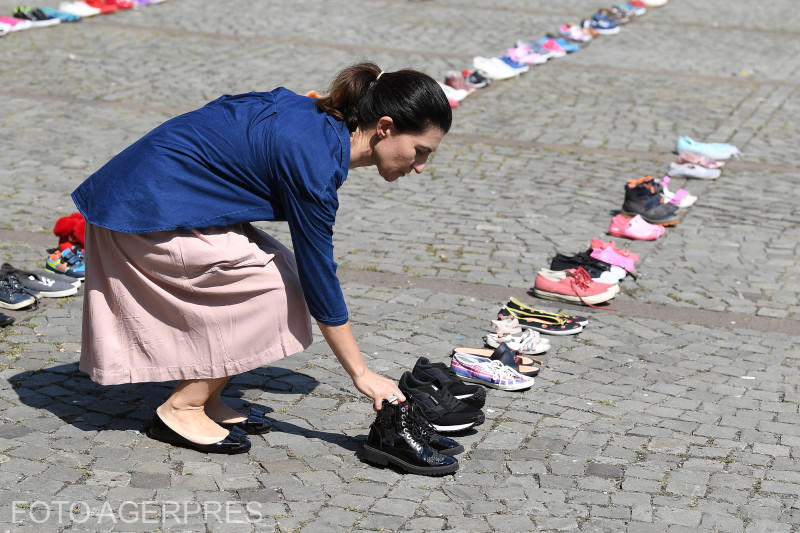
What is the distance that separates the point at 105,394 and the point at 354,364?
1398mm

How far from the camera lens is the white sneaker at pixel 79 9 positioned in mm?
14315

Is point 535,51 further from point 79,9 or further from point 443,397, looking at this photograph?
point 443,397

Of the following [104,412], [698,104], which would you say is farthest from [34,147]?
[698,104]

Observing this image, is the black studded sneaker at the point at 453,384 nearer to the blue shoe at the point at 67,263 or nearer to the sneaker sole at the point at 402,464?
the sneaker sole at the point at 402,464

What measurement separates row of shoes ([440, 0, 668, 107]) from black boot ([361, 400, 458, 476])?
19.8ft

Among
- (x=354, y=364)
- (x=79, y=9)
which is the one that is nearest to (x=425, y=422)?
(x=354, y=364)

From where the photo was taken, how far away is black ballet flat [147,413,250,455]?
4.17m

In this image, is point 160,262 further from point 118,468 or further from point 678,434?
point 678,434

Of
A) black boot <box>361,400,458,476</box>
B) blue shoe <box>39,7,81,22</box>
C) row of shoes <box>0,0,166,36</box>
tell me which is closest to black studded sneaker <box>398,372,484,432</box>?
black boot <box>361,400,458,476</box>

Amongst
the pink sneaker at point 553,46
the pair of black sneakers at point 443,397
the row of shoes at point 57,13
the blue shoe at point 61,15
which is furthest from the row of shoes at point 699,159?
the blue shoe at point 61,15

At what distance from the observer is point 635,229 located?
7.38 metres

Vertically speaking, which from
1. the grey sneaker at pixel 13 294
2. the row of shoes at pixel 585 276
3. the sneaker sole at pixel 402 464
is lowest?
the row of shoes at pixel 585 276

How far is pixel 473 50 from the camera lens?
13.7 m

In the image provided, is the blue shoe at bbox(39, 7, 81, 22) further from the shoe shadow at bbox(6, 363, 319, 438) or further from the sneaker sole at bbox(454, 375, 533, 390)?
the sneaker sole at bbox(454, 375, 533, 390)
